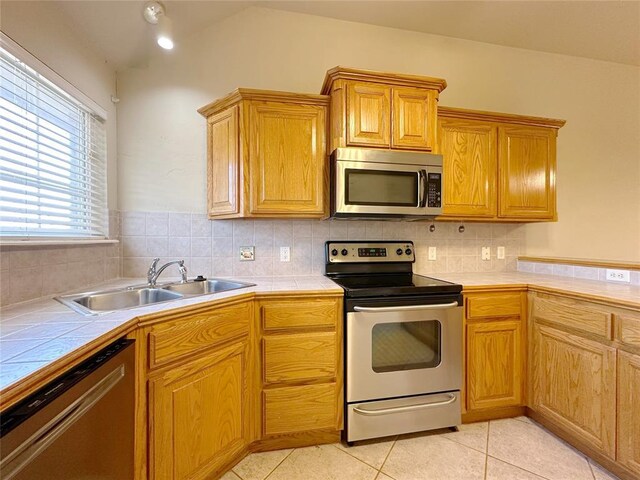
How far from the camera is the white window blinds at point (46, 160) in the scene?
117cm

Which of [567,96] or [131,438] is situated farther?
[567,96]

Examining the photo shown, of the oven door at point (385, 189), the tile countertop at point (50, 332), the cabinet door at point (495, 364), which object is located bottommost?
the cabinet door at point (495, 364)

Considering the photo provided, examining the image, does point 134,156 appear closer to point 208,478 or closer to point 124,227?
point 124,227

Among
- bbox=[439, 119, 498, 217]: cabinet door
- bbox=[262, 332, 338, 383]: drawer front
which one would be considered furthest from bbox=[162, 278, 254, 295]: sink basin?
bbox=[439, 119, 498, 217]: cabinet door

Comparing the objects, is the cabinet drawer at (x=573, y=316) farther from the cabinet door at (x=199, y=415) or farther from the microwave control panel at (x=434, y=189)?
the cabinet door at (x=199, y=415)

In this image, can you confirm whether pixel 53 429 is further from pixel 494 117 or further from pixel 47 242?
pixel 494 117

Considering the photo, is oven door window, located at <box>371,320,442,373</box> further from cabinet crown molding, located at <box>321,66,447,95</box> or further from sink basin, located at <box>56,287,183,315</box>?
cabinet crown molding, located at <box>321,66,447,95</box>

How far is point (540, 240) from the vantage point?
2.57 m

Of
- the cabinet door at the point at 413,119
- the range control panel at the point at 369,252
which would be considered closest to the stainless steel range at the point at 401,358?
the range control panel at the point at 369,252

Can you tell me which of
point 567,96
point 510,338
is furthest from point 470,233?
point 567,96

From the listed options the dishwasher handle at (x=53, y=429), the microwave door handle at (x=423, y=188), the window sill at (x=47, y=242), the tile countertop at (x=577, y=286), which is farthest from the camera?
the microwave door handle at (x=423, y=188)

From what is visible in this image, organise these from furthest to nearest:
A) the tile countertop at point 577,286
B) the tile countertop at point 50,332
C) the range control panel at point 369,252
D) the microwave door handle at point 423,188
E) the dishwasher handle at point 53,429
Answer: the range control panel at point 369,252
the microwave door handle at point 423,188
the tile countertop at point 577,286
the tile countertop at point 50,332
the dishwasher handle at point 53,429

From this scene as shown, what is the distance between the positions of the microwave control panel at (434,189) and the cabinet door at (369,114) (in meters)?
0.36

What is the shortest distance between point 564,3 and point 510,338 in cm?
245
